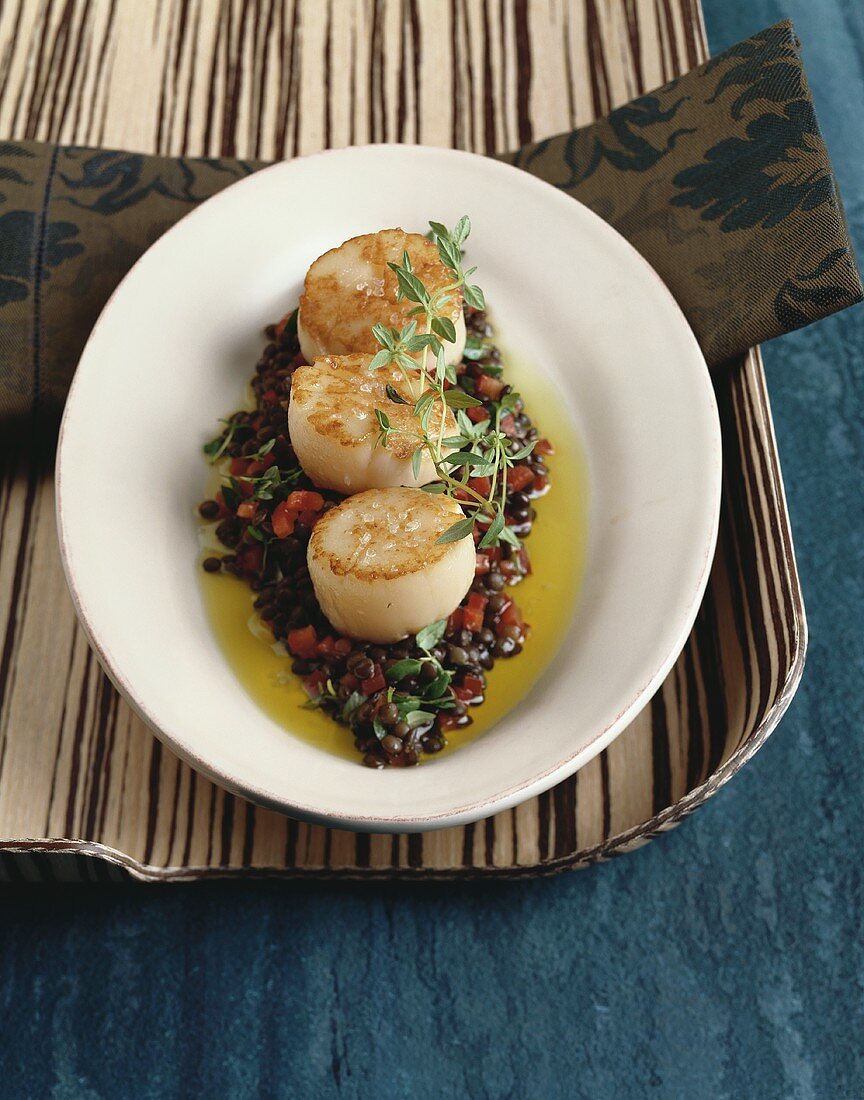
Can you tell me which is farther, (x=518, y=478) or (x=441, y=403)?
(x=518, y=478)

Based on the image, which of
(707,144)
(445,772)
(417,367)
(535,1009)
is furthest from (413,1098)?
(707,144)

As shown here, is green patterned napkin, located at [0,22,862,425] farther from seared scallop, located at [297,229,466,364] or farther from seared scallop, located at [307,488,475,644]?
seared scallop, located at [307,488,475,644]

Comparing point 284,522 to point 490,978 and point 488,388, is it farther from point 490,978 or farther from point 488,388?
point 490,978

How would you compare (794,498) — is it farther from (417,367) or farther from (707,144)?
(417,367)

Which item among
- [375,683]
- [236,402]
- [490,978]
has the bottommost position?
[490,978]

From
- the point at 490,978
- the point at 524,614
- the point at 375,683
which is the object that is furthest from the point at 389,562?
the point at 490,978

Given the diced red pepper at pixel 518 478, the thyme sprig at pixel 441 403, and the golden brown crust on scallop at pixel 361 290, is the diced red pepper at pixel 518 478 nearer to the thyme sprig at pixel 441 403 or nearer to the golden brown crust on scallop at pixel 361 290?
the thyme sprig at pixel 441 403

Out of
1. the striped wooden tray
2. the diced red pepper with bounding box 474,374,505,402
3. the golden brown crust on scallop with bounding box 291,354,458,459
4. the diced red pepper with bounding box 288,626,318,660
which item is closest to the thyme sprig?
the golden brown crust on scallop with bounding box 291,354,458,459
